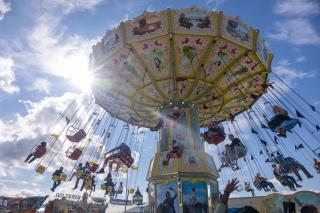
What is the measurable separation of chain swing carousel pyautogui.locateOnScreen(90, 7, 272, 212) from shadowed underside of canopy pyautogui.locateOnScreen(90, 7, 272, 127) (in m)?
0.05

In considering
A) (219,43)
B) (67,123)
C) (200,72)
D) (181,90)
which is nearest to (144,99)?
(181,90)

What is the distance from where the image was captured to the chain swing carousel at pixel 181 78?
38.5 ft

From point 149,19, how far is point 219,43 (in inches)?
140

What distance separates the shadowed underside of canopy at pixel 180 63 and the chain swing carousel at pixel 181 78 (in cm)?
5

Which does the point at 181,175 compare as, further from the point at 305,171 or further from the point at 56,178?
the point at 56,178

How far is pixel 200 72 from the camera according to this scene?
14.0 m

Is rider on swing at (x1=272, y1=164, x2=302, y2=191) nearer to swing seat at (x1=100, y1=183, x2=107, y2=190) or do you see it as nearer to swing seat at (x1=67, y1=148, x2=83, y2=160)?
swing seat at (x1=100, y1=183, x2=107, y2=190)

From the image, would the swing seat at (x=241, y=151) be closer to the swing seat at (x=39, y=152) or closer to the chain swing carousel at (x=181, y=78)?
the chain swing carousel at (x=181, y=78)

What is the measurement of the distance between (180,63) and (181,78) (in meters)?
1.09

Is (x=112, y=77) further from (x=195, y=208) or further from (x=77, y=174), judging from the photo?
(x=195, y=208)

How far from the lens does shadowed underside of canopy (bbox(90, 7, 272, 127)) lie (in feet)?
38.4

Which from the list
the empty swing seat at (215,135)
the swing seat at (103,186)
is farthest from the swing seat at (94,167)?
the empty swing seat at (215,135)

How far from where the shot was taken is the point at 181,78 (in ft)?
47.3

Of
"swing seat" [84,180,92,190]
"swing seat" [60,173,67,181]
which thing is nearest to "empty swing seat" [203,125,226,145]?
"swing seat" [84,180,92,190]
